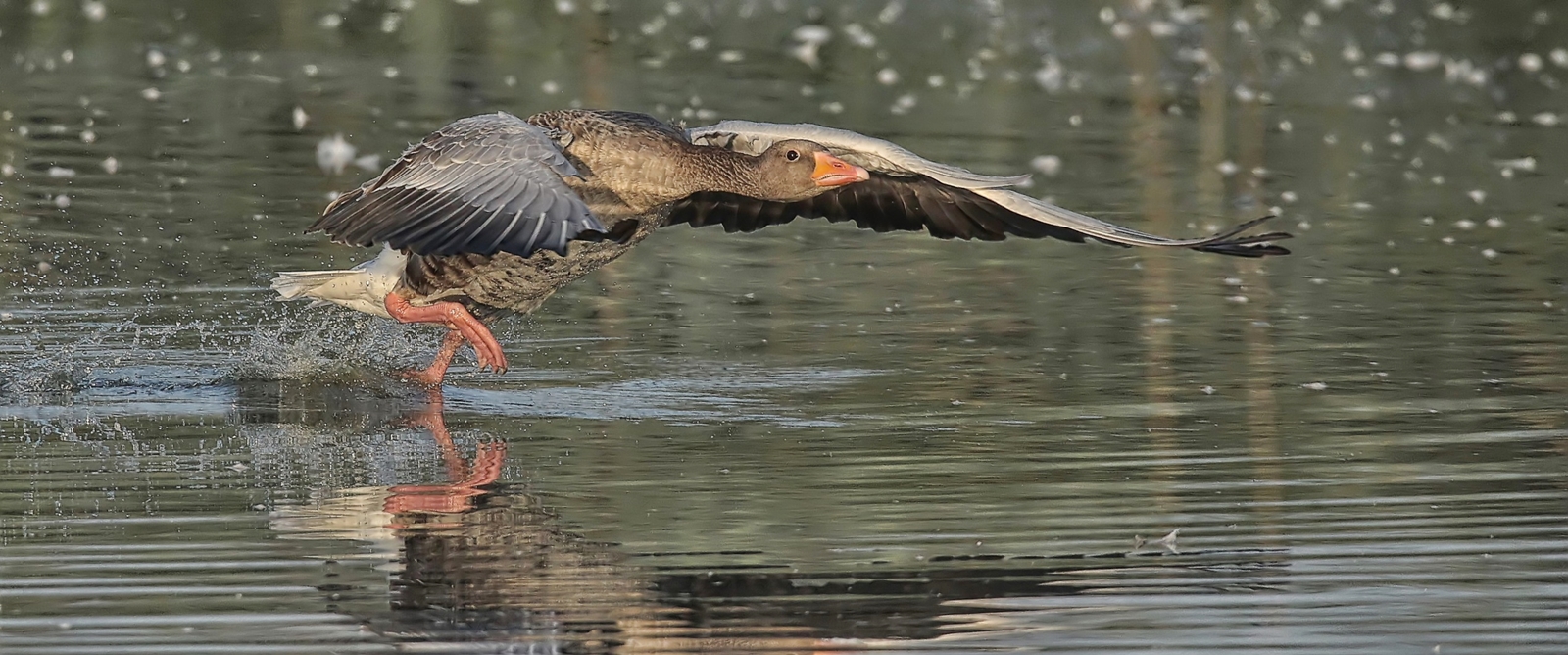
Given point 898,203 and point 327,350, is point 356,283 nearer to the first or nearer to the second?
point 327,350

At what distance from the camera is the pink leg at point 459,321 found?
8992 millimetres

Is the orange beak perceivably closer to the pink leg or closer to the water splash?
the pink leg

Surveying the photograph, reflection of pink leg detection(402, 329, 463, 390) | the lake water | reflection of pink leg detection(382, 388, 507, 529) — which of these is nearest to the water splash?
the lake water

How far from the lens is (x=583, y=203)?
828cm

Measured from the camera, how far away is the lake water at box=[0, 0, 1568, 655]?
6.04 m

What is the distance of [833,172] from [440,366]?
72.7 inches

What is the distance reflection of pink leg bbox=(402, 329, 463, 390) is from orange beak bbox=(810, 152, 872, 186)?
164 centimetres

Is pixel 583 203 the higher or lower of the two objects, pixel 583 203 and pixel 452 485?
the higher

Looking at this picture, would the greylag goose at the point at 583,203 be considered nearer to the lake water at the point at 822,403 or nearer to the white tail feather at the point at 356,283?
the white tail feather at the point at 356,283

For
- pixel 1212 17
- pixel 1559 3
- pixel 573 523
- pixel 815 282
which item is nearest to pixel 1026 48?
pixel 1212 17

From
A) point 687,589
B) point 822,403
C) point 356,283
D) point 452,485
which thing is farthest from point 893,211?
point 687,589

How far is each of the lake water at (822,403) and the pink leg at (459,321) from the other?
29 cm

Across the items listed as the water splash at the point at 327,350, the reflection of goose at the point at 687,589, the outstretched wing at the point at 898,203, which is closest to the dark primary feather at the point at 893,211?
the outstretched wing at the point at 898,203

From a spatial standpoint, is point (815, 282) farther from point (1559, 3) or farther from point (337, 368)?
point (1559, 3)
